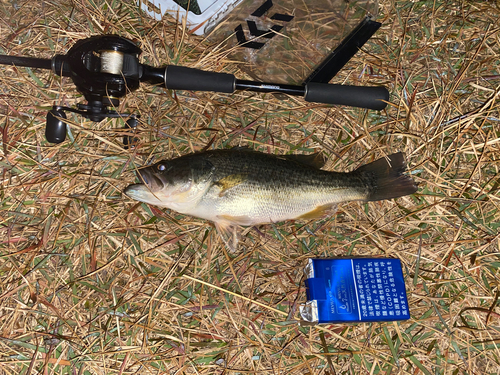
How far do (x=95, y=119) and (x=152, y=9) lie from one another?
1.43 metres

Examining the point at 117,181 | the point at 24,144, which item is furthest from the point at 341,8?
the point at 24,144

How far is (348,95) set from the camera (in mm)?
2875

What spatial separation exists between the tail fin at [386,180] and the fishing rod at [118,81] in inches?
22.5

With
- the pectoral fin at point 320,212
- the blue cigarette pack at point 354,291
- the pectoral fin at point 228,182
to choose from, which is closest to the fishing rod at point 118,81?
the pectoral fin at point 228,182

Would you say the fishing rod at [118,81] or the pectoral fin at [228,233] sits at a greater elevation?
the fishing rod at [118,81]

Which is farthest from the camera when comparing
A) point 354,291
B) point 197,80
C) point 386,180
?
point 386,180

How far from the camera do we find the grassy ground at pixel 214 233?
2.92 metres

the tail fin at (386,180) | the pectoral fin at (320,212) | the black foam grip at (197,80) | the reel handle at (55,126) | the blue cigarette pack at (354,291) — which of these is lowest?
the blue cigarette pack at (354,291)

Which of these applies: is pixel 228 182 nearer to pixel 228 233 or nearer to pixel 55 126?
pixel 228 233

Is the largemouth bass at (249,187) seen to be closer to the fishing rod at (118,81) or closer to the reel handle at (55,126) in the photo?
the fishing rod at (118,81)

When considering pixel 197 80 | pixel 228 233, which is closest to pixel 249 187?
pixel 228 233

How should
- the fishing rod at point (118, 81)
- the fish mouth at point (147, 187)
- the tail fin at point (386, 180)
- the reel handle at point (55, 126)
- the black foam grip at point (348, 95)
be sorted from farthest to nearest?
1. the tail fin at point (386, 180)
2. the black foam grip at point (348, 95)
3. the reel handle at point (55, 126)
4. the fish mouth at point (147, 187)
5. the fishing rod at point (118, 81)

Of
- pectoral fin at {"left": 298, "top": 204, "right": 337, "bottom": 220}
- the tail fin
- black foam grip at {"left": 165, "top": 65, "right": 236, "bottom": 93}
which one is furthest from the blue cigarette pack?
black foam grip at {"left": 165, "top": 65, "right": 236, "bottom": 93}

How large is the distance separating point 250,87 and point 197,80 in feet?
1.53
